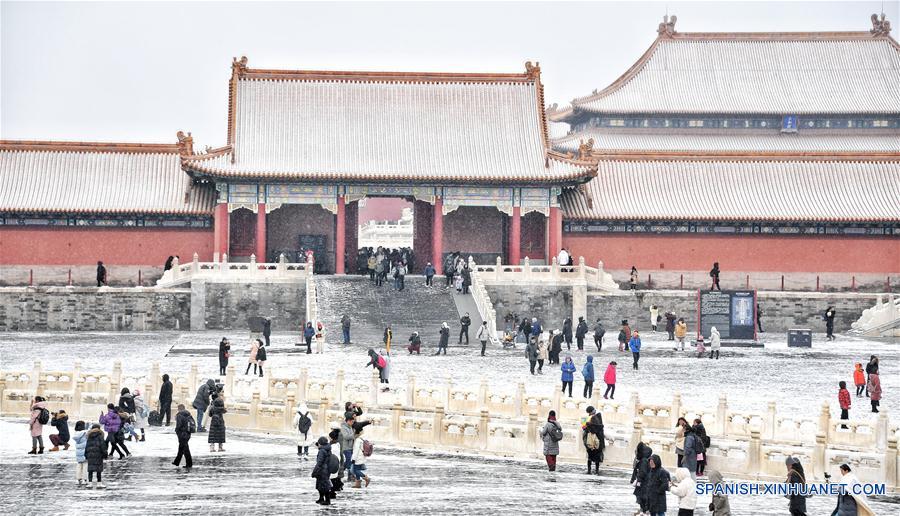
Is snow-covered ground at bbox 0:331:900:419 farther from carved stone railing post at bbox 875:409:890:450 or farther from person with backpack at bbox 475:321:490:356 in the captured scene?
→ carved stone railing post at bbox 875:409:890:450

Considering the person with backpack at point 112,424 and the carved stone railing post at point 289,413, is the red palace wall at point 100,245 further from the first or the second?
the person with backpack at point 112,424

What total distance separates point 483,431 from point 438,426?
1118 mm

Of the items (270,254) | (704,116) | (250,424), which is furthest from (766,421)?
(704,116)

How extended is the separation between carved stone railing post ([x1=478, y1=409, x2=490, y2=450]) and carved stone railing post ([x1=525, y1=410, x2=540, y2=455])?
953mm

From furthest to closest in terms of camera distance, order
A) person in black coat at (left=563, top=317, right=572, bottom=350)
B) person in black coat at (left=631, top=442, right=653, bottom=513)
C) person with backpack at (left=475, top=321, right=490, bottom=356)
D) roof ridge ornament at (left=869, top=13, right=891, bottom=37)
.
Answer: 1. roof ridge ornament at (left=869, top=13, right=891, bottom=37)
2. person in black coat at (left=563, top=317, right=572, bottom=350)
3. person with backpack at (left=475, top=321, right=490, bottom=356)
4. person in black coat at (left=631, top=442, right=653, bottom=513)

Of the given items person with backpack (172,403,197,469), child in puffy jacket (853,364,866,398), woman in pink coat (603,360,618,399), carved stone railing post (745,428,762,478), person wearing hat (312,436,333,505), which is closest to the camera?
person wearing hat (312,436,333,505)

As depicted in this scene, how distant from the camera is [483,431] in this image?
3278cm

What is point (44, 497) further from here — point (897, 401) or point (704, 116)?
point (704, 116)

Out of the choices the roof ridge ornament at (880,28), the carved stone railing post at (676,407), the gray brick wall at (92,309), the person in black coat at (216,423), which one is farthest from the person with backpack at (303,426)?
the roof ridge ornament at (880,28)

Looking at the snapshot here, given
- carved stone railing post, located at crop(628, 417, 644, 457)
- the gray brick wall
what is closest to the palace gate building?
the gray brick wall

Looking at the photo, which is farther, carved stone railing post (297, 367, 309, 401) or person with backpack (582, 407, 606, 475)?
carved stone railing post (297, 367, 309, 401)

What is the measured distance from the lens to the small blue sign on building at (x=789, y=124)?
8095 cm

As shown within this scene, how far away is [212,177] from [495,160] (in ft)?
40.8

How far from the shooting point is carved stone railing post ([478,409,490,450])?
32.8 meters
